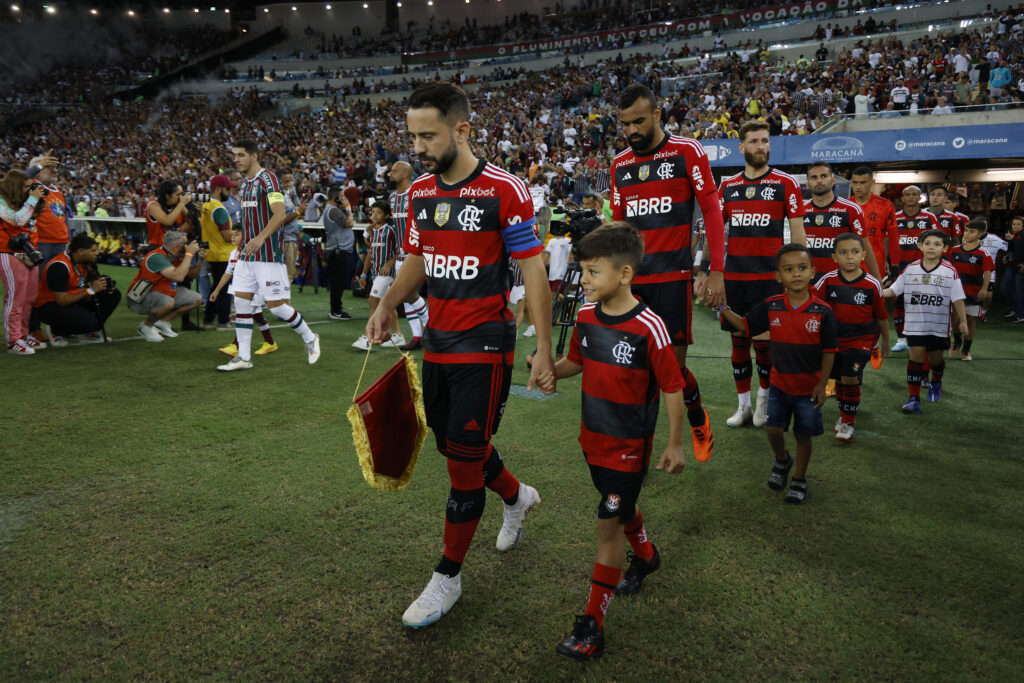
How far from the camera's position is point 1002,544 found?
10.8ft

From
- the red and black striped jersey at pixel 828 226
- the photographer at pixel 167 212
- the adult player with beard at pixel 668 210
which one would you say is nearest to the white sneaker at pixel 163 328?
the photographer at pixel 167 212

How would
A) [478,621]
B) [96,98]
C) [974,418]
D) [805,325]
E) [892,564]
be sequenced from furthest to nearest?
[96,98] < [974,418] < [805,325] < [892,564] < [478,621]

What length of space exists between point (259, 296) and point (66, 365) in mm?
2124

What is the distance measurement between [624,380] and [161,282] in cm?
798

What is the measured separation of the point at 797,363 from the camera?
155 inches

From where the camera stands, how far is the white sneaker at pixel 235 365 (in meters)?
6.77

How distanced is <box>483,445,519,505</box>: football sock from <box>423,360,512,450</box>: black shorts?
338mm

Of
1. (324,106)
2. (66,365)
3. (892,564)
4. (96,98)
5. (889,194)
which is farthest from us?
(96,98)

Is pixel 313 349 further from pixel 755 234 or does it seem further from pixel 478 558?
pixel 755 234

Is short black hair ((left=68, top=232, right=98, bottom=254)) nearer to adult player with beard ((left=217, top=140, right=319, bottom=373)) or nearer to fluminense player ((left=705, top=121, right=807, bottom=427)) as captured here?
adult player with beard ((left=217, top=140, right=319, bottom=373))

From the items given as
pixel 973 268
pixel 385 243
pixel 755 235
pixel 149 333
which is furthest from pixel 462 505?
pixel 973 268

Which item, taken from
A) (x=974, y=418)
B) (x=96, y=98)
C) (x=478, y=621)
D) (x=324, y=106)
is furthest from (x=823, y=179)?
(x=96, y=98)

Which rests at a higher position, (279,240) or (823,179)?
(823,179)

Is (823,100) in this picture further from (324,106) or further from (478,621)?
(324,106)
